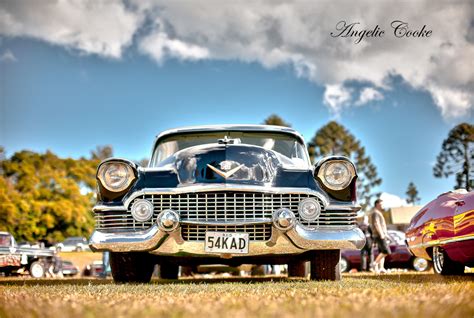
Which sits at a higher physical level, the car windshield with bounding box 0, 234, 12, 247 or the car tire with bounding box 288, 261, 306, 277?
the car windshield with bounding box 0, 234, 12, 247

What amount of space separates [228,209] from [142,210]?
2.40ft

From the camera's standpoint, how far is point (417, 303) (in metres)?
2.89

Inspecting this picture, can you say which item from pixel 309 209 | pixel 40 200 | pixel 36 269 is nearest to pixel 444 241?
pixel 309 209

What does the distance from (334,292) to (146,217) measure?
6.32 ft

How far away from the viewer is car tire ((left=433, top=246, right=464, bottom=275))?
257 inches

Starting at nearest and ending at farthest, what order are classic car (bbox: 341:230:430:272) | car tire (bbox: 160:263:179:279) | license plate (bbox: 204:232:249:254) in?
license plate (bbox: 204:232:249:254), car tire (bbox: 160:263:179:279), classic car (bbox: 341:230:430:272)

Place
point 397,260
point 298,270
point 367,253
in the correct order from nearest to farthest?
point 298,270
point 367,253
point 397,260

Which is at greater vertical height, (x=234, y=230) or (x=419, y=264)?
(x=234, y=230)

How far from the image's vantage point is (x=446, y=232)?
6.09 meters

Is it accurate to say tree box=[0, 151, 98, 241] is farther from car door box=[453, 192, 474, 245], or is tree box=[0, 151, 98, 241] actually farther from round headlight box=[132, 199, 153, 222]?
car door box=[453, 192, 474, 245]

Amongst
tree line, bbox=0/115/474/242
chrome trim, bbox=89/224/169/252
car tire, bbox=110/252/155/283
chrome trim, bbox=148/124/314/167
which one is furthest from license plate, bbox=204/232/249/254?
tree line, bbox=0/115/474/242

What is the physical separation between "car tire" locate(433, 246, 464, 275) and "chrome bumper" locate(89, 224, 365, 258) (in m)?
2.07

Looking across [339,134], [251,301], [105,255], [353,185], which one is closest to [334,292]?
[251,301]

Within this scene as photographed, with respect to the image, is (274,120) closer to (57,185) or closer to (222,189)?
(57,185)
